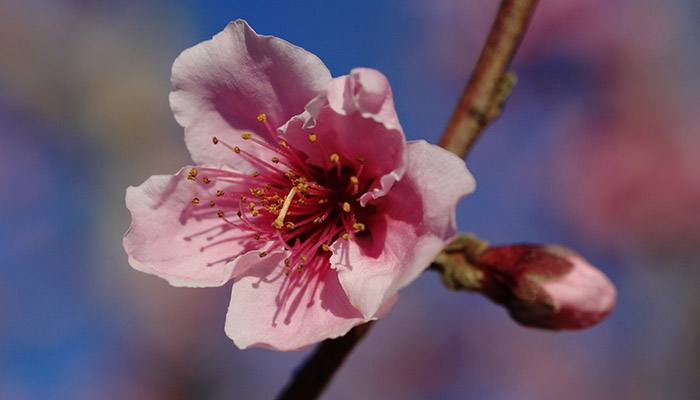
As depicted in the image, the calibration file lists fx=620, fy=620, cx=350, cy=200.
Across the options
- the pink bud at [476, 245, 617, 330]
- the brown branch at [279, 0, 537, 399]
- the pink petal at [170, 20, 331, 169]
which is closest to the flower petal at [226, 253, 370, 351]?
the brown branch at [279, 0, 537, 399]

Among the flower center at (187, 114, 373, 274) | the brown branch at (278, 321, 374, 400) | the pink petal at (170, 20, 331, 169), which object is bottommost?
the brown branch at (278, 321, 374, 400)

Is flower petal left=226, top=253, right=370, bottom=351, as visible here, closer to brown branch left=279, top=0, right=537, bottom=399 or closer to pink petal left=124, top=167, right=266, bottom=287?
pink petal left=124, top=167, right=266, bottom=287

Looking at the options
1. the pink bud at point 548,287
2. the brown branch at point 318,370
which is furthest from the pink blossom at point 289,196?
the pink bud at point 548,287

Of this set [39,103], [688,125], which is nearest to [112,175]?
[39,103]

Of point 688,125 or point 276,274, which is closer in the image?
point 276,274

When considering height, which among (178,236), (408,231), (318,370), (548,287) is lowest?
(318,370)

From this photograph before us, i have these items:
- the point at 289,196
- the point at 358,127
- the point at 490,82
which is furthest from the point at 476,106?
the point at 289,196

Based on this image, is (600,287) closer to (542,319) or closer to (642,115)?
(542,319)

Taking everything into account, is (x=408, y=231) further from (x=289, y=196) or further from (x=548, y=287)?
(x=548, y=287)
